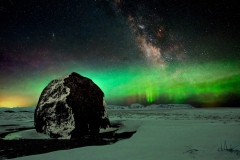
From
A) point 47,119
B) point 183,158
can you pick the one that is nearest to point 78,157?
point 183,158

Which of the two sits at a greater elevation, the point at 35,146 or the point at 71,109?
the point at 71,109

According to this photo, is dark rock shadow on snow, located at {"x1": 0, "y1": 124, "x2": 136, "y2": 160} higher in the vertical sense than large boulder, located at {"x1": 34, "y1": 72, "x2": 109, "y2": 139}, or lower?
lower

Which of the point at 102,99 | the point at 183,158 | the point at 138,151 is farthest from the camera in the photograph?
the point at 102,99

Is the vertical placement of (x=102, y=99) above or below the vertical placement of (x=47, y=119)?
above

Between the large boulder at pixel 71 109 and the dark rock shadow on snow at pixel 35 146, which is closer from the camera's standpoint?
the dark rock shadow on snow at pixel 35 146

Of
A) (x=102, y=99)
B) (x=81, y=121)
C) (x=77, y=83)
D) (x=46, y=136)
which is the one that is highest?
(x=77, y=83)

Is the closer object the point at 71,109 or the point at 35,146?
the point at 35,146

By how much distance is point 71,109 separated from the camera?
201 inches

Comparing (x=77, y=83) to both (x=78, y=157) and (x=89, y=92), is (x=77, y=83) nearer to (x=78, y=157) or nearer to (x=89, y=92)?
(x=89, y=92)

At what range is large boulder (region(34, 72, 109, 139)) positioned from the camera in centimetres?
500

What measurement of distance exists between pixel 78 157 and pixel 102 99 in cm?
362

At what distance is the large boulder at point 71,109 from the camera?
5004mm

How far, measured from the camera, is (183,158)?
96.3 inches

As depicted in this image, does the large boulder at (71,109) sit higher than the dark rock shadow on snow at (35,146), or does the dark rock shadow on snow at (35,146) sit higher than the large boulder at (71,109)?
the large boulder at (71,109)
